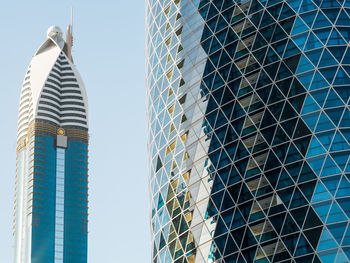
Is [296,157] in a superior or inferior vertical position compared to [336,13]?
inferior

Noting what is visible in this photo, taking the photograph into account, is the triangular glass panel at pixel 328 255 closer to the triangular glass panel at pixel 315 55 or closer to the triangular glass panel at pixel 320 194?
the triangular glass panel at pixel 320 194

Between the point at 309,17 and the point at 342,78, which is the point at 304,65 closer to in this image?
the point at 342,78

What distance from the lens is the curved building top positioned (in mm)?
175500

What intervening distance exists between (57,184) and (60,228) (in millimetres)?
10237

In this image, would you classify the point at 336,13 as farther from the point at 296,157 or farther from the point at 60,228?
the point at 60,228

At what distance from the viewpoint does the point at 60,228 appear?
158 m

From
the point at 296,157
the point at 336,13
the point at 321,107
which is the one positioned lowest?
the point at 296,157

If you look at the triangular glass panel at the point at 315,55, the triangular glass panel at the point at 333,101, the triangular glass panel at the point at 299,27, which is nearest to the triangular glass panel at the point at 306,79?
the triangular glass panel at the point at 315,55

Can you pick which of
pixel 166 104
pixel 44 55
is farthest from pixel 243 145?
pixel 44 55

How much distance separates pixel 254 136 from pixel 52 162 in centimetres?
10505

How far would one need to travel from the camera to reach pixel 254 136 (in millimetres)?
66625

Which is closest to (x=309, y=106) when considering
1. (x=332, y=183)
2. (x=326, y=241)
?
(x=332, y=183)

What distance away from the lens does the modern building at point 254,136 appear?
200ft

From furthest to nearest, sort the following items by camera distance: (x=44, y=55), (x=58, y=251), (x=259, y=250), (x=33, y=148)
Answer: (x=44, y=55) → (x=33, y=148) → (x=58, y=251) → (x=259, y=250)
